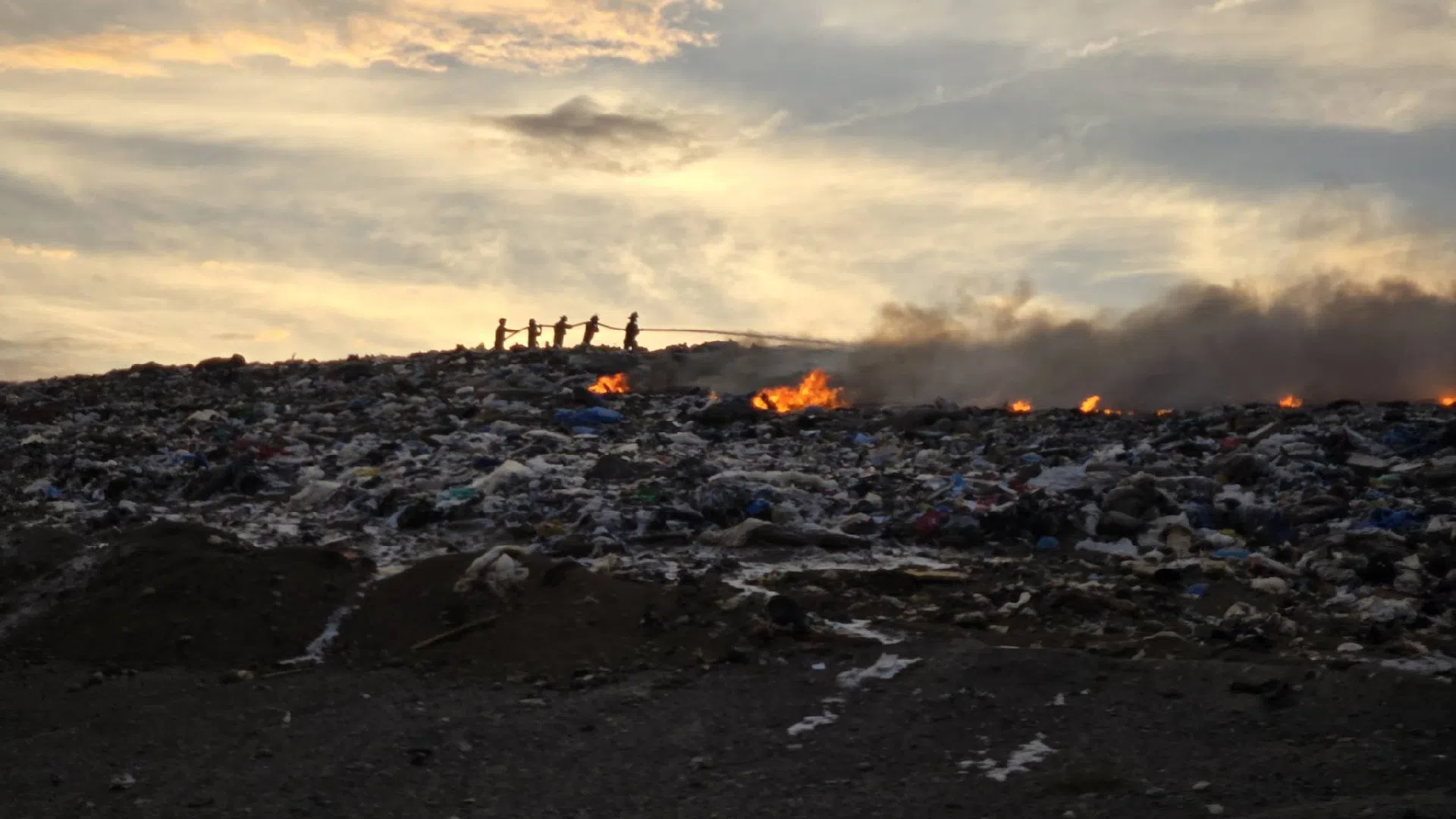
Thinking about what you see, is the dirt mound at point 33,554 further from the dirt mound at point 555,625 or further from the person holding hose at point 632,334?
the person holding hose at point 632,334

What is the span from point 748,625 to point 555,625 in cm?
99

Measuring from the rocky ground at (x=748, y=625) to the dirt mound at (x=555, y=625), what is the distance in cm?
2

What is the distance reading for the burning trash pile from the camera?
7129 millimetres

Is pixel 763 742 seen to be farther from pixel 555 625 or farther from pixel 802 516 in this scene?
pixel 802 516

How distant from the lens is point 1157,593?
7406 millimetres

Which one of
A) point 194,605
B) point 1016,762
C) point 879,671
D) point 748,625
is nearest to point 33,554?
point 194,605

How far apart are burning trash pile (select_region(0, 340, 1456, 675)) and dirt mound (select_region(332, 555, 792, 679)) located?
0.03 meters

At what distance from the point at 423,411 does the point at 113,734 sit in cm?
778

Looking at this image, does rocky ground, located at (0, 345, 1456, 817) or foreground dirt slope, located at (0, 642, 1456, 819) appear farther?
rocky ground, located at (0, 345, 1456, 817)

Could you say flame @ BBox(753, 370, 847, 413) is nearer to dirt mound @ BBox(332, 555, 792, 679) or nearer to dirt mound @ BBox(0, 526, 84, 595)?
dirt mound @ BBox(332, 555, 792, 679)

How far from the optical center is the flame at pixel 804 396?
592 inches

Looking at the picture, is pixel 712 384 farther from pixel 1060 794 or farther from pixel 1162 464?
pixel 1060 794

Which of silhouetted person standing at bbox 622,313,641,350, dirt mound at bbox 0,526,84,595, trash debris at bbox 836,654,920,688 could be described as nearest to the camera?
trash debris at bbox 836,654,920,688

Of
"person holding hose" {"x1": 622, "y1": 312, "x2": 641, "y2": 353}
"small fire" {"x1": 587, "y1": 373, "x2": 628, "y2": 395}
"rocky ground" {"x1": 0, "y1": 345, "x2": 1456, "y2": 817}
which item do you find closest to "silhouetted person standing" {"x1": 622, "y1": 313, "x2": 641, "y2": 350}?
"person holding hose" {"x1": 622, "y1": 312, "x2": 641, "y2": 353}
